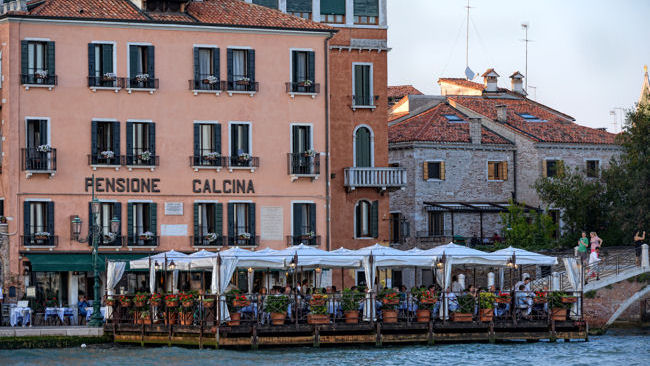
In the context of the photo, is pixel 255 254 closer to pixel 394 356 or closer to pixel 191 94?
pixel 394 356

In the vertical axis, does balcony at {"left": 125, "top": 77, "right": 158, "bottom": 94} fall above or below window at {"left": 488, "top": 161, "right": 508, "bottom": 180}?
above

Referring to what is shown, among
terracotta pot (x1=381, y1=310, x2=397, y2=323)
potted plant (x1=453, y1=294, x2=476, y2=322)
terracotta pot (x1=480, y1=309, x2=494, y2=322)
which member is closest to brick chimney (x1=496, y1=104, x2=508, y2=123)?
potted plant (x1=453, y1=294, x2=476, y2=322)

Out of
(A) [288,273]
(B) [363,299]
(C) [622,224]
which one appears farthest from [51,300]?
(C) [622,224]

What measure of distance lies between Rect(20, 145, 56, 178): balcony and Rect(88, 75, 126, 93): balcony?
110 inches

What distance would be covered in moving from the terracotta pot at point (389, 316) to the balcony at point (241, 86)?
14.4 m

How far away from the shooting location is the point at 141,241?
177ft

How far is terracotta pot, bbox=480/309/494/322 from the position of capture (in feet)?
147

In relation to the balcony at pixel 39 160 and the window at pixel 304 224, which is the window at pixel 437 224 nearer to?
the window at pixel 304 224

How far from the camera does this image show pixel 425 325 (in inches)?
1753

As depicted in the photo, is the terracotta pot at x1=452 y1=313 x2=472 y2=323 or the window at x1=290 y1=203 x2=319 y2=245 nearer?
the terracotta pot at x1=452 y1=313 x2=472 y2=323

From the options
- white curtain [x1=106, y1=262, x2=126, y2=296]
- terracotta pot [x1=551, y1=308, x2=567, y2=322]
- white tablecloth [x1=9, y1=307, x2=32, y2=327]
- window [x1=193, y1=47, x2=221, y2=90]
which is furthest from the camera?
window [x1=193, y1=47, x2=221, y2=90]

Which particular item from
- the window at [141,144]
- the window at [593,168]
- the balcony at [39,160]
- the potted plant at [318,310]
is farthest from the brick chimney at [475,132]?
the potted plant at [318,310]

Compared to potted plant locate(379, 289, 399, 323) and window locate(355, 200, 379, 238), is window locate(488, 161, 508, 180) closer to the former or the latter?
window locate(355, 200, 379, 238)

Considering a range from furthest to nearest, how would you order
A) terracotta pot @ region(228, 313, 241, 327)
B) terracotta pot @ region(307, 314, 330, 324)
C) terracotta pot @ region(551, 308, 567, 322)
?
terracotta pot @ region(551, 308, 567, 322) → terracotta pot @ region(307, 314, 330, 324) → terracotta pot @ region(228, 313, 241, 327)
